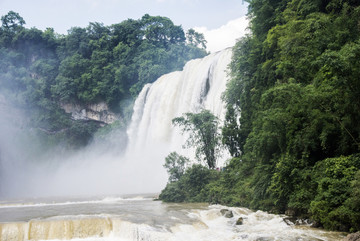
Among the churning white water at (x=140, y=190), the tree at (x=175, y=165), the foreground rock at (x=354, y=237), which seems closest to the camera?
the foreground rock at (x=354, y=237)

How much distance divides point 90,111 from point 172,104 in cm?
1829

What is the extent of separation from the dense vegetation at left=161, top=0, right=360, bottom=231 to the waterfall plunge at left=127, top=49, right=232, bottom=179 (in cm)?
518

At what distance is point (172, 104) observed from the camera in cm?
3066

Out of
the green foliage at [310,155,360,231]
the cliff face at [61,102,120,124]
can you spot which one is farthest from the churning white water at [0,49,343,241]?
the cliff face at [61,102,120,124]

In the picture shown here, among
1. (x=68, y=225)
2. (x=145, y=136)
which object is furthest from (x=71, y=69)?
(x=68, y=225)

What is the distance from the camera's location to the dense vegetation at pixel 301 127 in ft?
30.9

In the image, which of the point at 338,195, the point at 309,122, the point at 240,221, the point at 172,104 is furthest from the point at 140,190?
the point at 338,195

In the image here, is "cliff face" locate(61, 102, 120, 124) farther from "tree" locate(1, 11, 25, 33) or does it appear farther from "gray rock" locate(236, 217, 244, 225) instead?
"gray rock" locate(236, 217, 244, 225)

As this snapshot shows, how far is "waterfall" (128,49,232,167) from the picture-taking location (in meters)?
25.6

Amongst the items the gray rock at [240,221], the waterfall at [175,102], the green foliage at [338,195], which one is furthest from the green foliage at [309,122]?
the waterfall at [175,102]

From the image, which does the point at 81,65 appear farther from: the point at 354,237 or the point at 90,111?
the point at 354,237

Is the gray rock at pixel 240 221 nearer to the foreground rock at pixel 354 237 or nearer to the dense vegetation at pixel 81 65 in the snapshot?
the foreground rock at pixel 354 237

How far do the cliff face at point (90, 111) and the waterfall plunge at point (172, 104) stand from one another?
9.73m

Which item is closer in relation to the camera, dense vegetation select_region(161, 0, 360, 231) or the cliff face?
dense vegetation select_region(161, 0, 360, 231)
